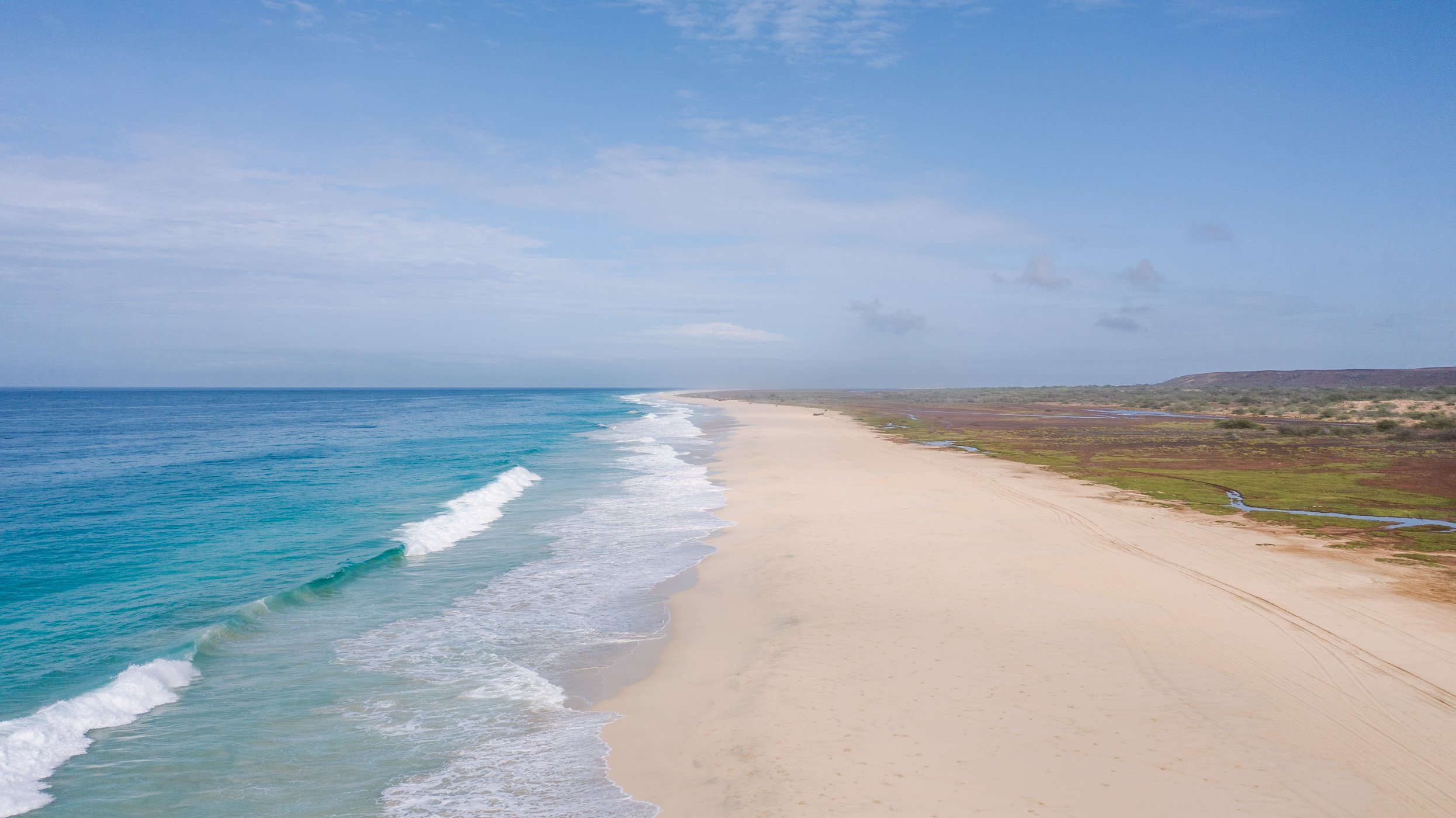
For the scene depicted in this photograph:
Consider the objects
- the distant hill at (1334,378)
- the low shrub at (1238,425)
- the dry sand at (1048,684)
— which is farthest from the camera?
the distant hill at (1334,378)

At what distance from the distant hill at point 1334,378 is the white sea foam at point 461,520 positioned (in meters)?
160

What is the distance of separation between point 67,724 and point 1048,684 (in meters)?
12.4

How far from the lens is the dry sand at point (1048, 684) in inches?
270

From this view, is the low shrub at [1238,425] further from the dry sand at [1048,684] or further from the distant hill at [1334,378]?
the distant hill at [1334,378]

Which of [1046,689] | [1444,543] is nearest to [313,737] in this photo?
[1046,689]

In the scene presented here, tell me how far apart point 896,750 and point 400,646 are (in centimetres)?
813

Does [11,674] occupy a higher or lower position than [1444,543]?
lower

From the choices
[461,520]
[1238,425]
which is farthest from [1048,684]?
[1238,425]

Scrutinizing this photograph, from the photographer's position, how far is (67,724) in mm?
8703

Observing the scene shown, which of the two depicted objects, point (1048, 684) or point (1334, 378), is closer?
point (1048, 684)

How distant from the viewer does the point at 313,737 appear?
8.43 metres

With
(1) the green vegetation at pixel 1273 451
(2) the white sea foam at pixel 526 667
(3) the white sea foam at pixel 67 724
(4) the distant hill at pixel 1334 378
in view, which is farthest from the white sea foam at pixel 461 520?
(4) the distant hill at pixel 1334 378

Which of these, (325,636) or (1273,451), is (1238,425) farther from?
(325,636)

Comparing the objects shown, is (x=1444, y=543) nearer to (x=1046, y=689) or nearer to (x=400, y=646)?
(x=1046, y=689)
